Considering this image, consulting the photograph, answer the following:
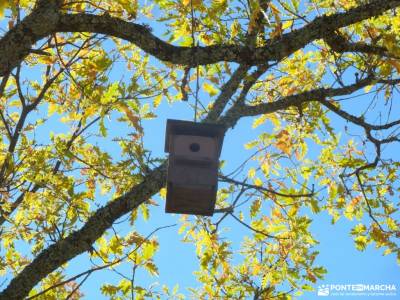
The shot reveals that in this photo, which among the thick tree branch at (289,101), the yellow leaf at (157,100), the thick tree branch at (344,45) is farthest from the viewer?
the yellow leaf at (157,100)

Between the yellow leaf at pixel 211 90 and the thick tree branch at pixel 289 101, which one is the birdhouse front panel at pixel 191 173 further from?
the yellow leaf at pixel 211 90

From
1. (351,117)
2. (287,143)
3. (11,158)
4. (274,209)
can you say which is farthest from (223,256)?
(11,158)

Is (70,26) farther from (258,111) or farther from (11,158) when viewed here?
(258,111)

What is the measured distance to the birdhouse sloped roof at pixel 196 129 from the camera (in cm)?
377

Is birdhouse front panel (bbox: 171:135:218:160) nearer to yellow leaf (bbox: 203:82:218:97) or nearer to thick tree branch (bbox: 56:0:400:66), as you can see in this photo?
thick tree branch (bbox: 56:0:400:66)

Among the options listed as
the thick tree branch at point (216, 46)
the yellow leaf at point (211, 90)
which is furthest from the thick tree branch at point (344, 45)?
the yellow leaf at point (211, 90)

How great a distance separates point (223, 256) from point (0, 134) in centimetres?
268

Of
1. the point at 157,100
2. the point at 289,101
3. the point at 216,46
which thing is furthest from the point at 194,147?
the point at 157,100

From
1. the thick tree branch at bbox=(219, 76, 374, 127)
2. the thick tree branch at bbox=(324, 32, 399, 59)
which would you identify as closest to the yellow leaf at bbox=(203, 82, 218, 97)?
the thick tree branch at bbox=(219, 76, 374, 127)

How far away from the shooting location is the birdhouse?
148 inches

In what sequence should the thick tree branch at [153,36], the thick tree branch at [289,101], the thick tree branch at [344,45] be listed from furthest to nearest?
the thick tree branch at [289,101]
the thick tree branch at [344,45]
the thick tree branch at [153,36]

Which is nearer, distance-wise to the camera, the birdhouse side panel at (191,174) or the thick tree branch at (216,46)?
the thick tree branch at (216,46)

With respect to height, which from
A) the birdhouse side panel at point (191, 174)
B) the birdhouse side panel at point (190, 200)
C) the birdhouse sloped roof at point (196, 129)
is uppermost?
the birdhouse sloped roof at point (196, 129)

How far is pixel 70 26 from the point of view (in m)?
3.45
